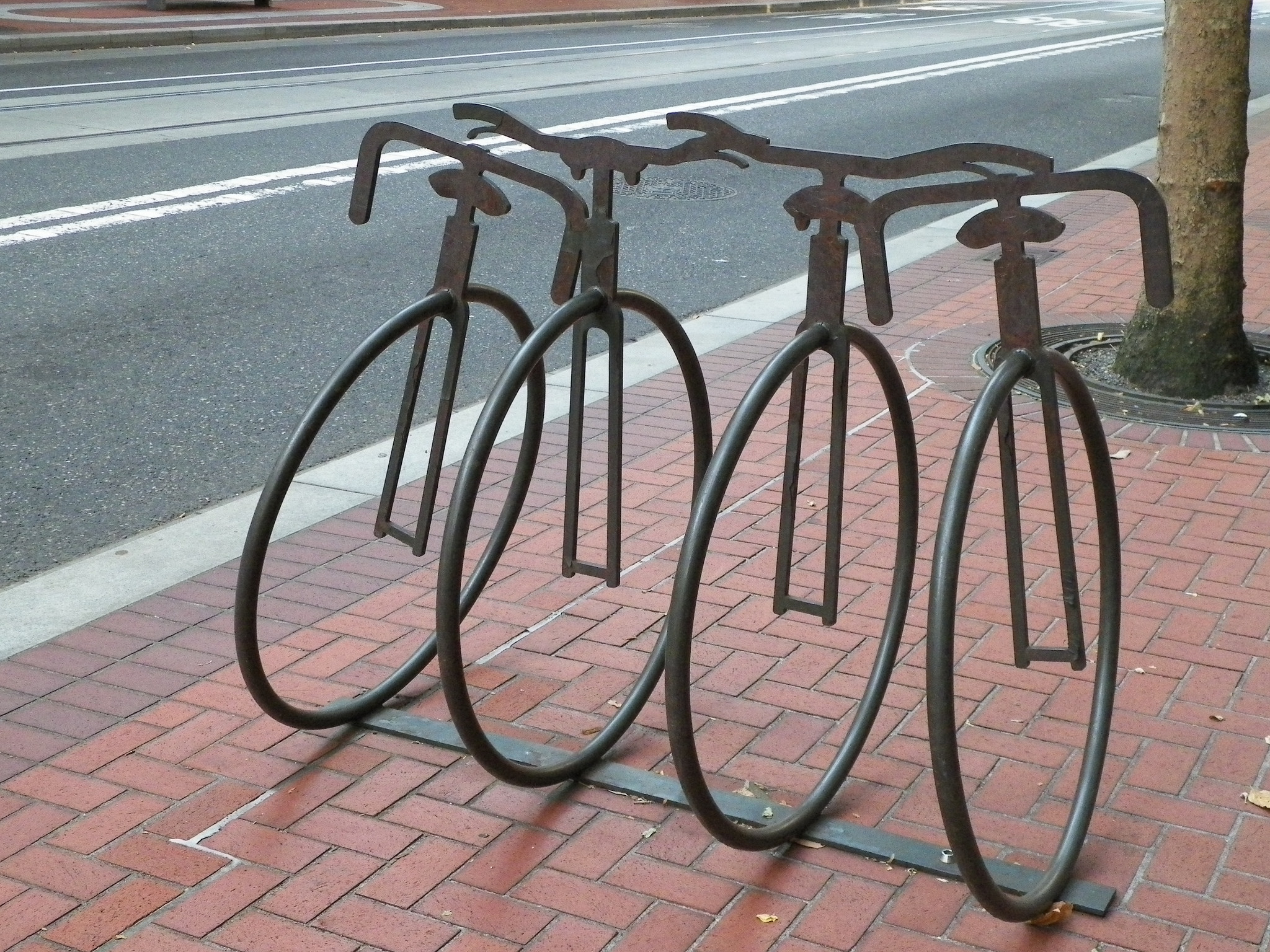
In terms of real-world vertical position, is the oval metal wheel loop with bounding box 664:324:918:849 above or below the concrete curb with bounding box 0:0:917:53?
below

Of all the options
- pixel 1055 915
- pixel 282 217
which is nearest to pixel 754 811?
pixel 1055 915

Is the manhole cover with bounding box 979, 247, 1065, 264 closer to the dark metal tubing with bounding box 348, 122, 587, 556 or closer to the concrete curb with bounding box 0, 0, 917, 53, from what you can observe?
the dark metal tubing with bounding box 348, 122, 587, 556

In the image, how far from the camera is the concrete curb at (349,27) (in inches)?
866

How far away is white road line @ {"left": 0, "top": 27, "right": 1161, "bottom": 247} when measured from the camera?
9.77m

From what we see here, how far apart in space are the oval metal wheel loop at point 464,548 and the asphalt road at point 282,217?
2109 millimetres

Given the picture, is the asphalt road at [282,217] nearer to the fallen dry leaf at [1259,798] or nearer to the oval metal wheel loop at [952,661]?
the oval metal wheel loop at [952,661]

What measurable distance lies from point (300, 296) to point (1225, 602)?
5.22 m

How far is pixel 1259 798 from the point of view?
3.47 m

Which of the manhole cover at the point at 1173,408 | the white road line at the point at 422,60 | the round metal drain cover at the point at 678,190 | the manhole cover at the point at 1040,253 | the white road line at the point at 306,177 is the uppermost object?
the white road line at the point at 422,60

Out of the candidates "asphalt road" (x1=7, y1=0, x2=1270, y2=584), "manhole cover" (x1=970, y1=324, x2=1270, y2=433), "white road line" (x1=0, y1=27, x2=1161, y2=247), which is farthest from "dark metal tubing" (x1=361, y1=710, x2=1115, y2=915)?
"white road line" (x1=0, y1=27, x2=1161, y2=247)

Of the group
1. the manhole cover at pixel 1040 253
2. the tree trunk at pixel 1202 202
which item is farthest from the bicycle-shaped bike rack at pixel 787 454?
the manhole cover at pixel 1040 253

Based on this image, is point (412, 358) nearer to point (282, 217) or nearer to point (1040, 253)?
point (1040, 253)

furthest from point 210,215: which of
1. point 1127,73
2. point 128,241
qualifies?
point 1127,73

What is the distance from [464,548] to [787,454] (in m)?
0.75
